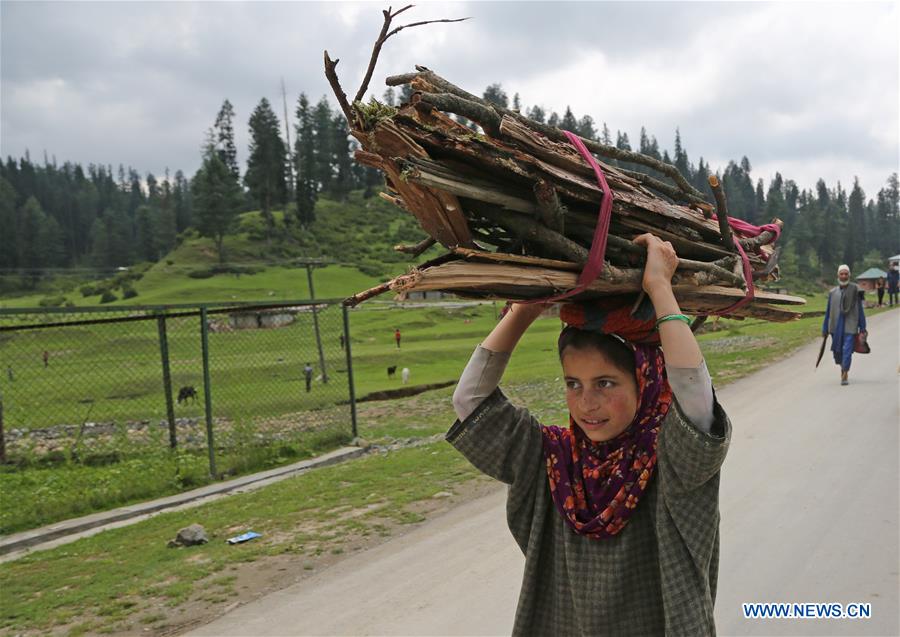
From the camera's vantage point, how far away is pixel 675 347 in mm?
1788

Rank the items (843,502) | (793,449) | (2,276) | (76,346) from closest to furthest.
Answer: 1. (843,502)
2. (793,449)
3. (76,346)
4. (2,276)

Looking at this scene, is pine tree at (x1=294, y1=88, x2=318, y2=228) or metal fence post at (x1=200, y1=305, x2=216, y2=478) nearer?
metal fence post at (x1=200, y1=305, x2=216, y2=478)

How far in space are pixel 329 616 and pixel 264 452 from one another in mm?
5667

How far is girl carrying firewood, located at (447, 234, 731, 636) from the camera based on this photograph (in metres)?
1.80

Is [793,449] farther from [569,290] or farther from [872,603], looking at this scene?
[569,290]

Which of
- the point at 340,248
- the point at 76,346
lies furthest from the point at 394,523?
the point at 340,248

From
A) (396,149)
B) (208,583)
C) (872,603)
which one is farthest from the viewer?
(208,583)

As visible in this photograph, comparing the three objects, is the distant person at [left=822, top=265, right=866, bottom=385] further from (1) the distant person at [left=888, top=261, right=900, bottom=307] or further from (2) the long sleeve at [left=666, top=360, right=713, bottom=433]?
(1) the distant person at [left=888, top=261, right=900, bottom=307]

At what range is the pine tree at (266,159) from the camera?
79.4m

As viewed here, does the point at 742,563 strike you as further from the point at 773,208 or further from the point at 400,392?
the point at 773,208

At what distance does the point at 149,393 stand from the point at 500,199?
→ 578 inches

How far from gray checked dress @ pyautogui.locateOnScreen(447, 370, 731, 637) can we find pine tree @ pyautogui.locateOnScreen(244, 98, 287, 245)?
261 feet

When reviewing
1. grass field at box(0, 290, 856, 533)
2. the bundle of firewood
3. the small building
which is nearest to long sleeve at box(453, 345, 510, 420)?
the bundle of firewood

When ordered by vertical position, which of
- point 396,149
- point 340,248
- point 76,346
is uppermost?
point 340,248
